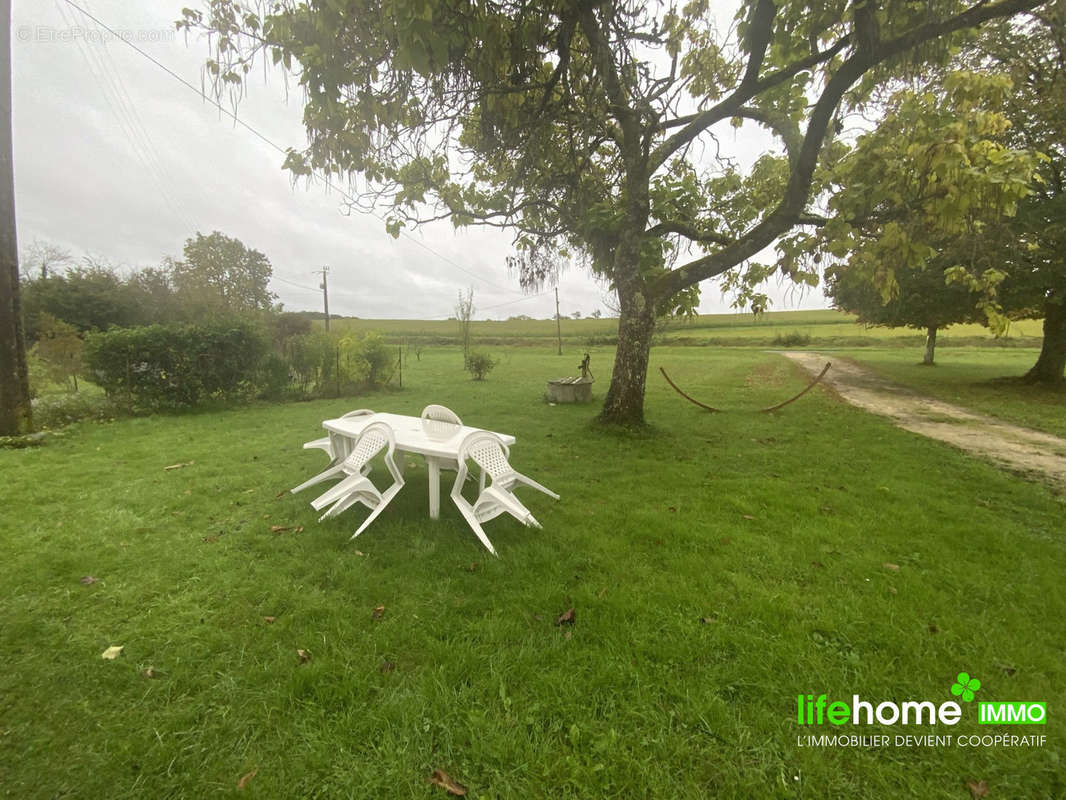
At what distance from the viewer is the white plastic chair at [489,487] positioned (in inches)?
134

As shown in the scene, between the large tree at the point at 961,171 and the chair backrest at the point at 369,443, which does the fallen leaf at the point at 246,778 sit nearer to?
the chair backrest at the point at 369,443

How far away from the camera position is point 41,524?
12.8 feet

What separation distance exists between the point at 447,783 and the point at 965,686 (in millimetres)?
2604

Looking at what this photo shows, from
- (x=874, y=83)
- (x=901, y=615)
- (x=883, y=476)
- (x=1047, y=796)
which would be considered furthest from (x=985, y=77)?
(x=1047, y=796)

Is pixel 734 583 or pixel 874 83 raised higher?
pixel 874 83

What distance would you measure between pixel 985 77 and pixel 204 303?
30.5 metres

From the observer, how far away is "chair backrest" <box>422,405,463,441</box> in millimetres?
4074

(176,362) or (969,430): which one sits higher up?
(176,362)

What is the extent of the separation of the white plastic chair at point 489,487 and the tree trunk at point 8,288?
335 inches

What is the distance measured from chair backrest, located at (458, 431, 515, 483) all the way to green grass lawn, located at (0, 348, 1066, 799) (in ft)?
2.08

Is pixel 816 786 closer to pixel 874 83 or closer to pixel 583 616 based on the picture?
pixel 583 616

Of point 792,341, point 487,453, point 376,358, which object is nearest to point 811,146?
point 487,453

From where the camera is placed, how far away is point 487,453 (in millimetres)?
3680

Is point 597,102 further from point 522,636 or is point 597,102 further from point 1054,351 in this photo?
point 1054,351
